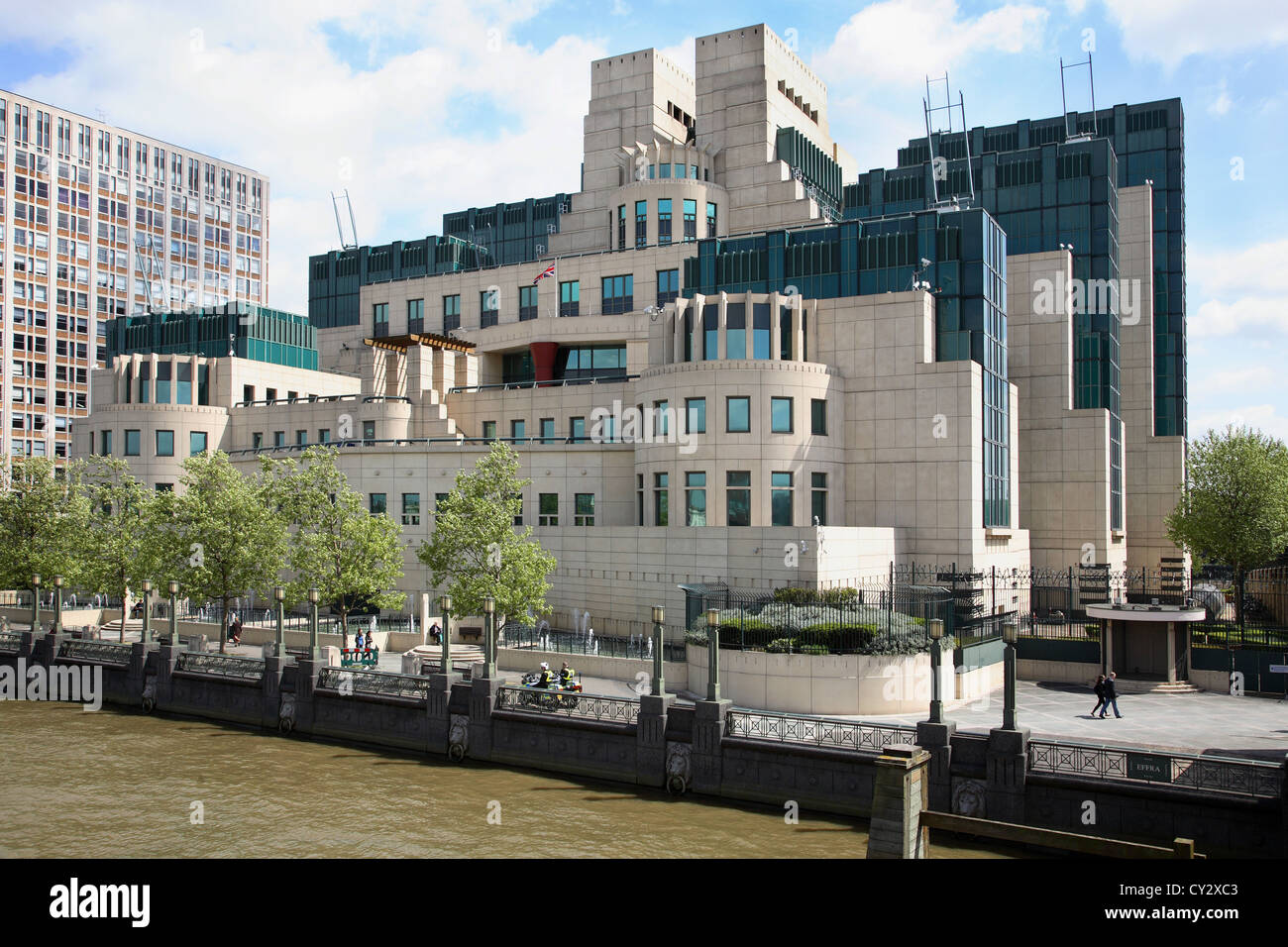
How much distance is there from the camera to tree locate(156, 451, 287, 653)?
46.8m

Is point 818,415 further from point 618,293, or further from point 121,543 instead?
point 121,543

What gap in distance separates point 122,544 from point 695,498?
28781 mm

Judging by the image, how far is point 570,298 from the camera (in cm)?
7294

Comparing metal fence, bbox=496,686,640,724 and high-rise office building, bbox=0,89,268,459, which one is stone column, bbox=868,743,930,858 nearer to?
metal fence, bbox=496,686,640,724

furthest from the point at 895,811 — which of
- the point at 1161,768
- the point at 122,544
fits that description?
the point at 122,544

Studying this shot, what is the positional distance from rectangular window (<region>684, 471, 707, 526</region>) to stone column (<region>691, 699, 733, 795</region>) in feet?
63.7

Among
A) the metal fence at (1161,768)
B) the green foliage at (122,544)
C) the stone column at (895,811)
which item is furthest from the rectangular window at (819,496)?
the green foliage at (122,544)

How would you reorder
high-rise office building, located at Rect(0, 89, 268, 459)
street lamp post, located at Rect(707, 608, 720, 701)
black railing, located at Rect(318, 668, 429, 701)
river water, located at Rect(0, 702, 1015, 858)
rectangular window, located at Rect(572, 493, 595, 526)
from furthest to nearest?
high-rise office building, located at Rect(0, 89, 268, 459)
rectangular window, located at Rect(572, 493, 595, 526)
black railing, located at Rect(318, 668, 429, 701)
street lamp post, located at Rect(707, 608, 720, 701)
river water, located at Rect(0, 702, 1015, 858)

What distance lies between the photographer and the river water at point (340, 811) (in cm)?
2400

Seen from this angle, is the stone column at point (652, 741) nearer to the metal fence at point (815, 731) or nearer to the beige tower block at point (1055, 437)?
the metal fence at point (815, 731)

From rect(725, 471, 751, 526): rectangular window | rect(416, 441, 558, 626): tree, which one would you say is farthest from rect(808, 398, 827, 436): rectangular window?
rect(416, 441, 558, 626): tree
